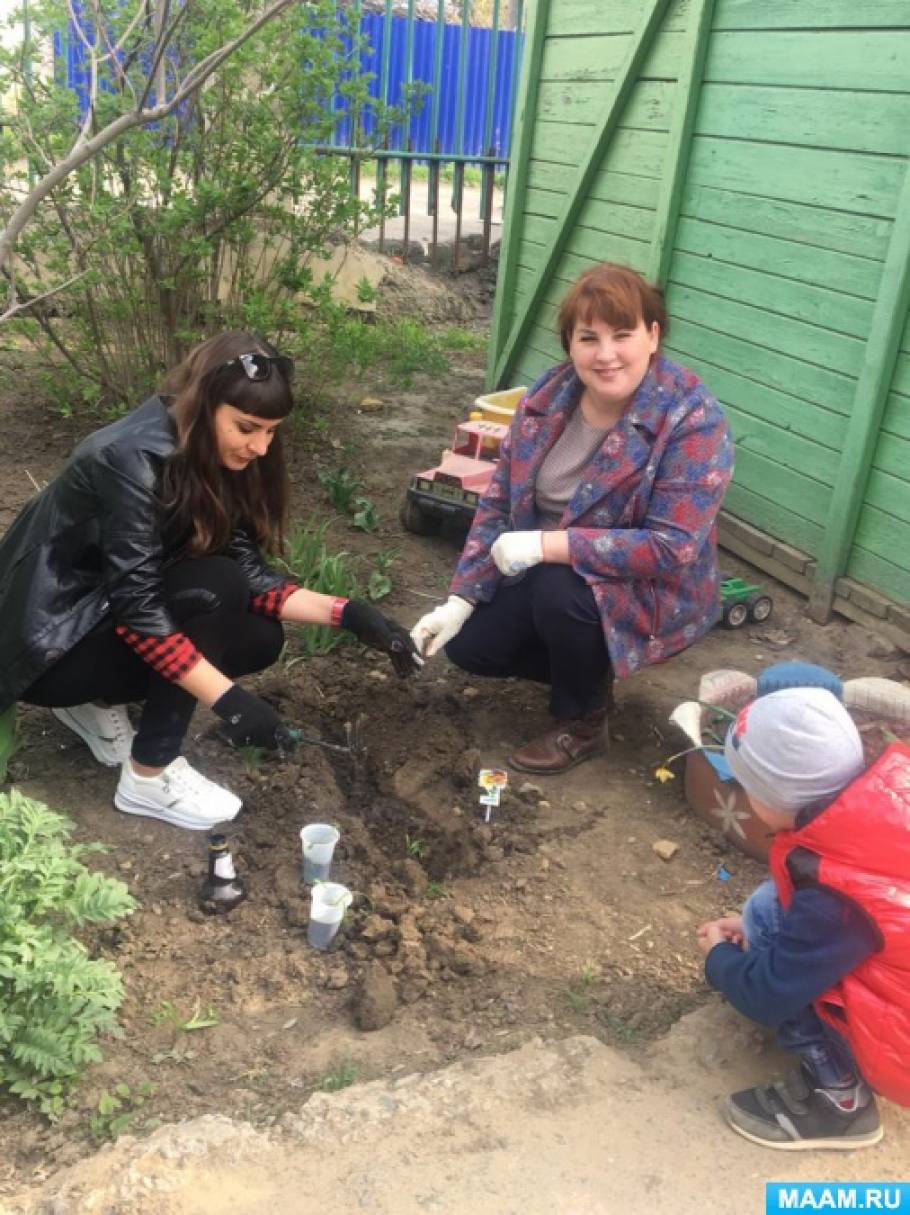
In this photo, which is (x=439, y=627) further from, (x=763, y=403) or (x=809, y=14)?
(x=809, y=14)

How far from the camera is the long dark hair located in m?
2.48

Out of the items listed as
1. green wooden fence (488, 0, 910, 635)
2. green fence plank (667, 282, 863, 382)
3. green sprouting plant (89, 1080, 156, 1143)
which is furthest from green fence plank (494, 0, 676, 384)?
green sprouting plant (89, 1080, 156, 1143)

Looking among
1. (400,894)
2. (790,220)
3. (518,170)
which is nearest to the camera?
(400,894)

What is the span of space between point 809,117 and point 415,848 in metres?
2.96

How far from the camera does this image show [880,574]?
3832 mm

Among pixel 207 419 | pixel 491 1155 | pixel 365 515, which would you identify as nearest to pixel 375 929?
pixel 491 1155

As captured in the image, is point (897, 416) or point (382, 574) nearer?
point (897, 416)

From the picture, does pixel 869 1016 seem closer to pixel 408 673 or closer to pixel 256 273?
pixel 408 673

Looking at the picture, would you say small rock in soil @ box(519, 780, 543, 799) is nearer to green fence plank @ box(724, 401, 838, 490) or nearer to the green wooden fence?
the green wooden fence

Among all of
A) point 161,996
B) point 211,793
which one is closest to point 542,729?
point 211,793

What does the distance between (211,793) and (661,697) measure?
4.87 ft

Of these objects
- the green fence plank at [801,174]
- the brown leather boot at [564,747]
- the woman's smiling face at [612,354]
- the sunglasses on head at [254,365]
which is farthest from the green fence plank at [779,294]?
the sunglasses on head at [254,365]

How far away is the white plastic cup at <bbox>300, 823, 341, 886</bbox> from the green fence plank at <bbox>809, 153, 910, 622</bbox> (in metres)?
2.21

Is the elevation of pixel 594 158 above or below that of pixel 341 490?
above
